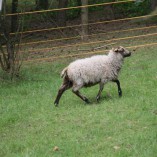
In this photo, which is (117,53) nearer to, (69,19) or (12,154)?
(12,154)

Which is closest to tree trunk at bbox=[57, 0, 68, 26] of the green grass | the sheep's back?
the green grass

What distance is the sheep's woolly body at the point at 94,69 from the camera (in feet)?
27.8

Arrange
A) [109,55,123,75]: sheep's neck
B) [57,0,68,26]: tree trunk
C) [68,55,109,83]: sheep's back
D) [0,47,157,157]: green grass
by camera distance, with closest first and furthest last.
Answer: [0,47,157,157]: green grass → [68,55,109,83]: sheep's back → [109,55,123,75]: sheep's neck → [57,0,68,26]: tree trunk

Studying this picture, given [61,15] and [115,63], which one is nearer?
[115,63]

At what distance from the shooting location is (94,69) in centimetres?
856

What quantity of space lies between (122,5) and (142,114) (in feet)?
43.7

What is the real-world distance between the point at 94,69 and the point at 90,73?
0.37ft

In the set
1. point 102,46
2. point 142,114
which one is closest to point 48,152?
point 142,114

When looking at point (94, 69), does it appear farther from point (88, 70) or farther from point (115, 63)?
point (115, 63)

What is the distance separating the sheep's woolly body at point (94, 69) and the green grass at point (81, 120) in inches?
15.8

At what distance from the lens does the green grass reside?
6227mm

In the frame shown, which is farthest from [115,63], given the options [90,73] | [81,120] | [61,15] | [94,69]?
[61,15]

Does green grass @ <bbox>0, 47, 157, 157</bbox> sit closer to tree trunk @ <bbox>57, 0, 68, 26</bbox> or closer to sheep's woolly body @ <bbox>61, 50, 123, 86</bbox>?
sheep's woolly body @ <bbox>61, 50, 123, 86</bbox>

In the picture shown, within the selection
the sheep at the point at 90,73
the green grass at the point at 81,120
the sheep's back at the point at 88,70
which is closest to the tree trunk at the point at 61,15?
the green grass at the point at 81,120
